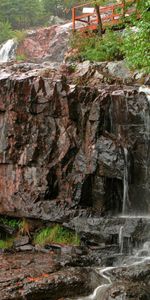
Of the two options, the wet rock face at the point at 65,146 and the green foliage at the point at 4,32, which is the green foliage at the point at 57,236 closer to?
the wet rock face at the point at 65,146

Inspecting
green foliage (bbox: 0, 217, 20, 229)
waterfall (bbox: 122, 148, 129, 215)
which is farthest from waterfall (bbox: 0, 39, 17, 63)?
waterfall (bbox: 122, 148, 129, 215)

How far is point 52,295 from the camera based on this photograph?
815cm

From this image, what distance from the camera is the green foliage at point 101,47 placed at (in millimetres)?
18812

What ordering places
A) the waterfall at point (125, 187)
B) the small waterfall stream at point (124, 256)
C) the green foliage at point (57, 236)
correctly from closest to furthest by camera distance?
the small waterfall stream at point (124, 256) < the green foliage at point (57, 236) < the waterfall at point (125, 187)

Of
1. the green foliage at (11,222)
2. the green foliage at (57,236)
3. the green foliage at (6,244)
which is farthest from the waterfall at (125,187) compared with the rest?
the green foliage at (6,244)

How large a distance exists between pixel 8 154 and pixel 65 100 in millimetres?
2485

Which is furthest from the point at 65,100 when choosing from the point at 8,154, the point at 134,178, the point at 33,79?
the point at 134,178

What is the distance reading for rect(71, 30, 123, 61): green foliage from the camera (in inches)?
741

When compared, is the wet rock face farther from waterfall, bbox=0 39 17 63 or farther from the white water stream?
waterfall, bbox=0 39 17 63

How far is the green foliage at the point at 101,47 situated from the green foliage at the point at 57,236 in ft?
31.9

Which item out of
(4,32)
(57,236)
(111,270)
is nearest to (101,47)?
(57,236)

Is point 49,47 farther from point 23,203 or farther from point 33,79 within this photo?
point 23,203

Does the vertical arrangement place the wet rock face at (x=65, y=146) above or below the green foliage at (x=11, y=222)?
above

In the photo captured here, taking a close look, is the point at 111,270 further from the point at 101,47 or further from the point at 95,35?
the point at 95,35
